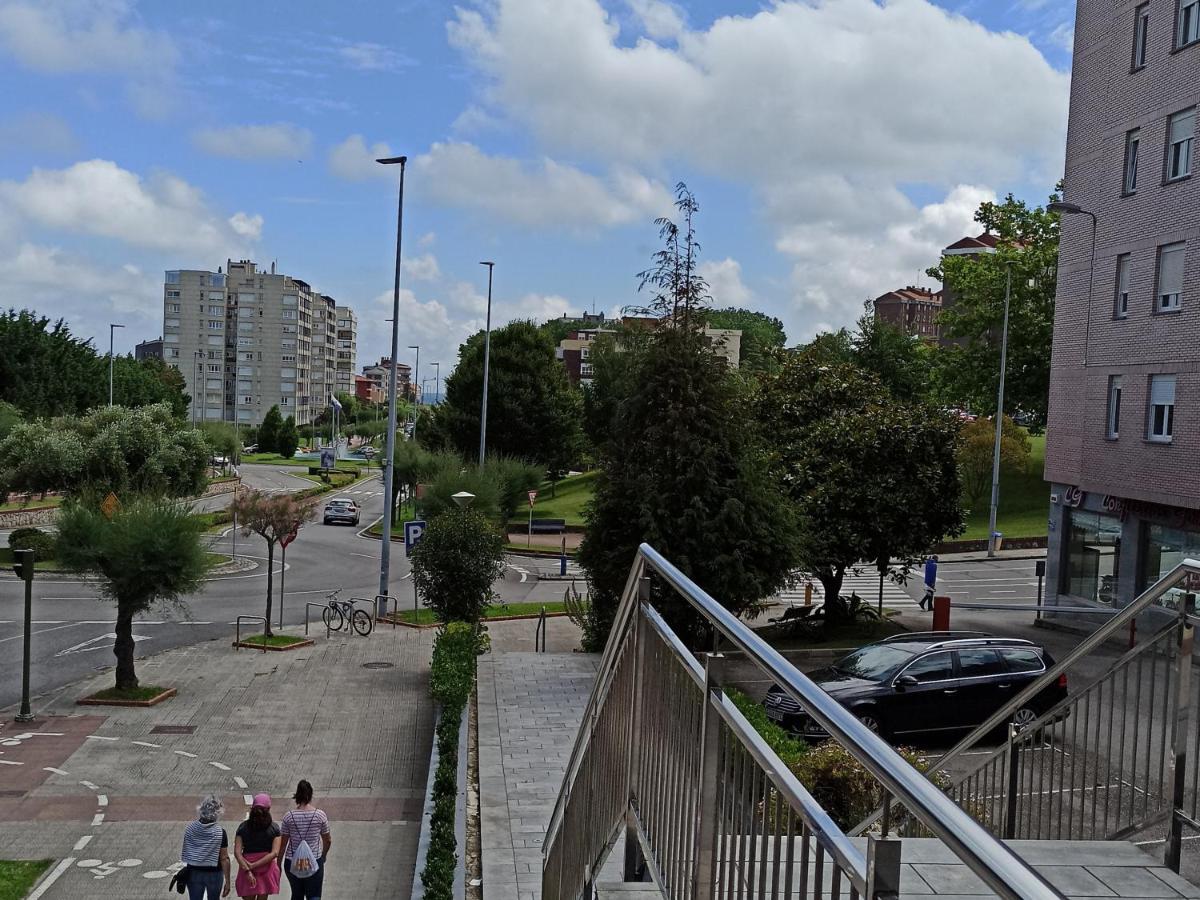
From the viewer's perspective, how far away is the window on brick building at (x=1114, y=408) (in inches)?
993

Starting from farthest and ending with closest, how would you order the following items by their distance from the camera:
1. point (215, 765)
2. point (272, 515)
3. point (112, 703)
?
1. point (272, 515)
2. point (112, 703)
3. point (215, 765)

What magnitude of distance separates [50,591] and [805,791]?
32878mm

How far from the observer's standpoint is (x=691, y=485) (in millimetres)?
19453

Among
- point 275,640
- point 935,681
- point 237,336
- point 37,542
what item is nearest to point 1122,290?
point 935,681

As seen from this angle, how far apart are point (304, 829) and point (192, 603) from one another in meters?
22.3

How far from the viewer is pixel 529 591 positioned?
3547cm

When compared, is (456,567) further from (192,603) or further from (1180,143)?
(1180,143)

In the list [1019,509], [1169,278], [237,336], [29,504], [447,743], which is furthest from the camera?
[237,336]

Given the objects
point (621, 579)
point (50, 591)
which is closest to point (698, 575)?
point (621, 579)

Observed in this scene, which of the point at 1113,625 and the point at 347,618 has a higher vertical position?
the point at 1113,625

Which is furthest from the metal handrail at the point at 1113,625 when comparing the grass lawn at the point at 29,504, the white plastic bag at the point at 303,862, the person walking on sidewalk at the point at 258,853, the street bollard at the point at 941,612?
the grass lawn at the point at 29,504

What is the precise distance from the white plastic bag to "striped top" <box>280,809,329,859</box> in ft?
0.15

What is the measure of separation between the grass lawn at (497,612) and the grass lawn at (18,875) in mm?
16398

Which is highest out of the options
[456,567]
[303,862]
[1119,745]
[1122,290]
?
[1122,290]
